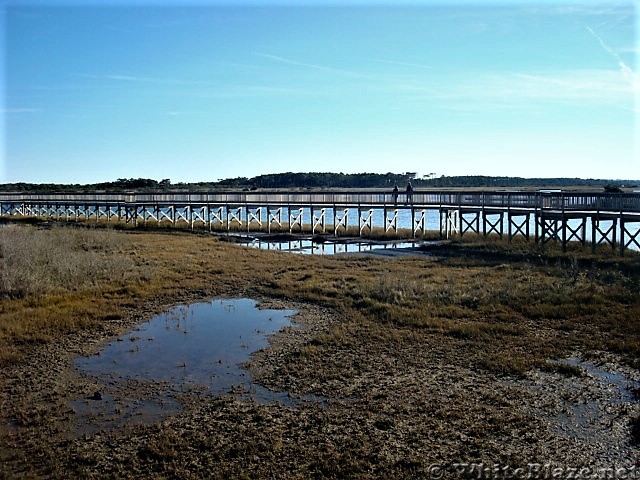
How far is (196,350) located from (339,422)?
4976 millimetres

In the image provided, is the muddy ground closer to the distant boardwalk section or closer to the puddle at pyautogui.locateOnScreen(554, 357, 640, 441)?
the puddle at pyautogui.locateOnScreen(554, 357, 640, 441)

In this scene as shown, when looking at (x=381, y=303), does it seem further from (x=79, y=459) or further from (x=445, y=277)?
(x=79, y=459)

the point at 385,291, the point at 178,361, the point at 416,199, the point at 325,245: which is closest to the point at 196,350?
the point at 178,361

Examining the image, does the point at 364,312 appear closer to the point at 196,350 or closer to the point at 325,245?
the point at 196,350

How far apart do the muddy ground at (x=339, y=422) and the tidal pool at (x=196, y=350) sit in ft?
0.97

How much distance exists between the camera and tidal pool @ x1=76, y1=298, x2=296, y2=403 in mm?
10031

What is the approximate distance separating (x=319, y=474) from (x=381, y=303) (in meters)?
9.11

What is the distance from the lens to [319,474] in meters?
6.55

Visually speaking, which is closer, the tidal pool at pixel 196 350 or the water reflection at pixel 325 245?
the tidal pool at pixel 196 350

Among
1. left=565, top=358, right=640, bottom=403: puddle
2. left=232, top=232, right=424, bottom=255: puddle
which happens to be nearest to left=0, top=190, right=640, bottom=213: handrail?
left=232, top=232, right=424, bottom=255: puddle

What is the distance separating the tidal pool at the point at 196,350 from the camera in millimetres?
10031

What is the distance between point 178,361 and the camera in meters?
11.3

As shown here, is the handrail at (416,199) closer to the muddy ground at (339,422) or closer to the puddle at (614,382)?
the puddle at (614,382)

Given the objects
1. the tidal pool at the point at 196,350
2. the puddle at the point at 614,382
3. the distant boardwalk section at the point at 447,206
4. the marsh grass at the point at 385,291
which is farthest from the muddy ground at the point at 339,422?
the distant boardwalk section at the point at 447,206
